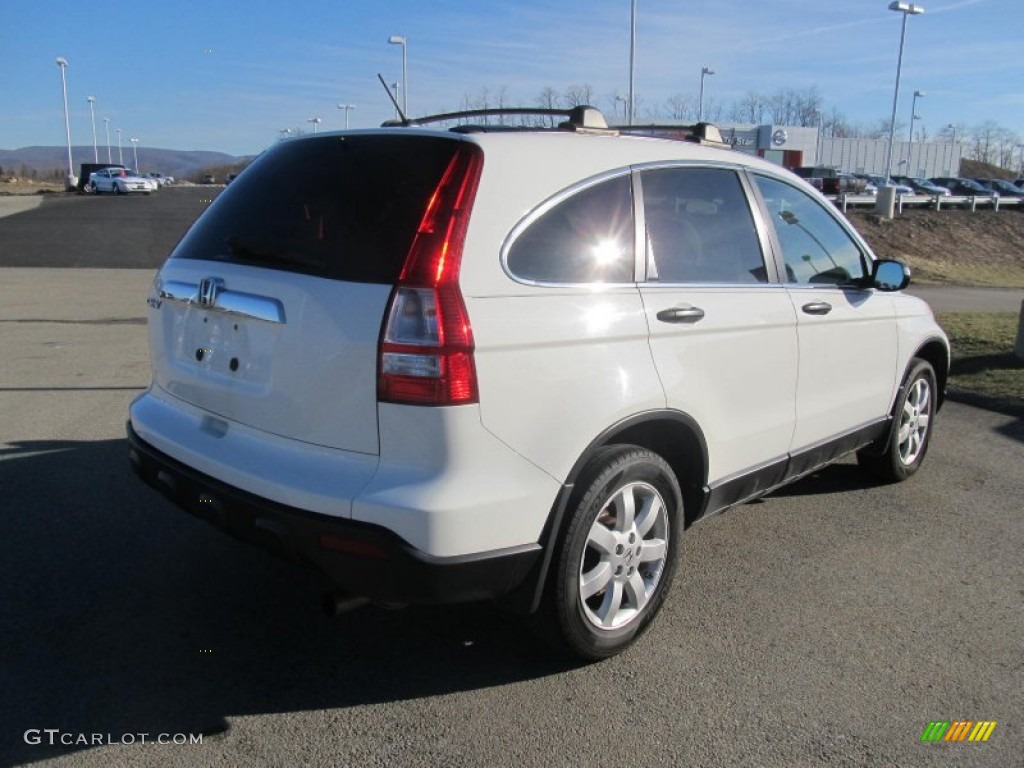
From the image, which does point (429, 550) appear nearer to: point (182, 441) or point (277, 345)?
point (277, 345)

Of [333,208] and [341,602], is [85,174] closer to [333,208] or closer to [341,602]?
[333,208]

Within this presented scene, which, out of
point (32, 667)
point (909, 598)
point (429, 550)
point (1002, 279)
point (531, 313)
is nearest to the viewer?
point (429, 550)

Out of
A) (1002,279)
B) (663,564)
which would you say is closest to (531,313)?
(663,564)

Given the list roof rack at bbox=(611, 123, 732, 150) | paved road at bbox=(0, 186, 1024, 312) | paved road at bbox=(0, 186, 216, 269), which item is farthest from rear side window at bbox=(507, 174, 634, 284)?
paved road at bbox=(0, 186, 216, 269)

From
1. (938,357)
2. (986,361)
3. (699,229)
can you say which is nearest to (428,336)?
(699,229)

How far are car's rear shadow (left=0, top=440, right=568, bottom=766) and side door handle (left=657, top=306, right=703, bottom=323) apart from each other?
4.39 ft

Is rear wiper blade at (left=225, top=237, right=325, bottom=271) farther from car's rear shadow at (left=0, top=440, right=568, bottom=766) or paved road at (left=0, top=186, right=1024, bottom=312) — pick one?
paved road at (left=0, top=186, right=1024, bottom=312)

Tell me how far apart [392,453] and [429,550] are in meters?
0.31

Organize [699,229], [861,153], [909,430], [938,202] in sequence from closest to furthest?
[699,229] → [909,430] → [938,202] → [861,153]

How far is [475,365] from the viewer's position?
2.60 meters

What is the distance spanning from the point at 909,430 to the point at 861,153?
8771 cm

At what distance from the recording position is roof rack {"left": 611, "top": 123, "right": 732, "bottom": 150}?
159 inches

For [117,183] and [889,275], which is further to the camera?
[117,183]

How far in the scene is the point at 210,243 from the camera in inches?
129
